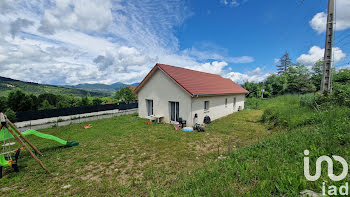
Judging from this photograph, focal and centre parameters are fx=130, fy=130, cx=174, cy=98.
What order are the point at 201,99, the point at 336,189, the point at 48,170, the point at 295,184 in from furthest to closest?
the point at 201,99, the point at 48,170, the point at 295,184, the point at 336,189

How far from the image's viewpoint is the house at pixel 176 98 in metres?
10.3

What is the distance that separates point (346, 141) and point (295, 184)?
2.85 m

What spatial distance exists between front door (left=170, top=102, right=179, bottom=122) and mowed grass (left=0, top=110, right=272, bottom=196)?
2998mm

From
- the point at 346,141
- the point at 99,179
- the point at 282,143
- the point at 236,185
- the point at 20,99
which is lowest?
the point at 99,179

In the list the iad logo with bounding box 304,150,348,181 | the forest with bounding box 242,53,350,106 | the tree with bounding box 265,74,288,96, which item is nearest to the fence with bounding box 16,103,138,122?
the iad logo with bounding box 304,150,348,181

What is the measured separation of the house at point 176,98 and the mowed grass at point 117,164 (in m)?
2.69

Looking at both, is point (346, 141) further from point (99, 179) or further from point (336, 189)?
point (99, 179)

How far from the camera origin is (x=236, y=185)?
2738 mm

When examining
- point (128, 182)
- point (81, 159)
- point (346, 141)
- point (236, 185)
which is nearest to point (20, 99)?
point (81, 159)

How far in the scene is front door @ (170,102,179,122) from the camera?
11172 mm

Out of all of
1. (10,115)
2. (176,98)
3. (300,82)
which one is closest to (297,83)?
(300,82)

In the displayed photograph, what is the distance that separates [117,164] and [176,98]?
22.2 ft

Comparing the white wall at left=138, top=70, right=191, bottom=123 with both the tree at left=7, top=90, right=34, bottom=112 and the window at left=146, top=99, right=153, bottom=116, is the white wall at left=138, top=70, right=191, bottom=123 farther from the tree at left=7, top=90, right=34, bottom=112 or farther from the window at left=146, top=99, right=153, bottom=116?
the tree at left=7, top=90, right=34, bottom=112

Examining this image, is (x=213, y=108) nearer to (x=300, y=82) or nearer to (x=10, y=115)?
(x=10, y=115)
